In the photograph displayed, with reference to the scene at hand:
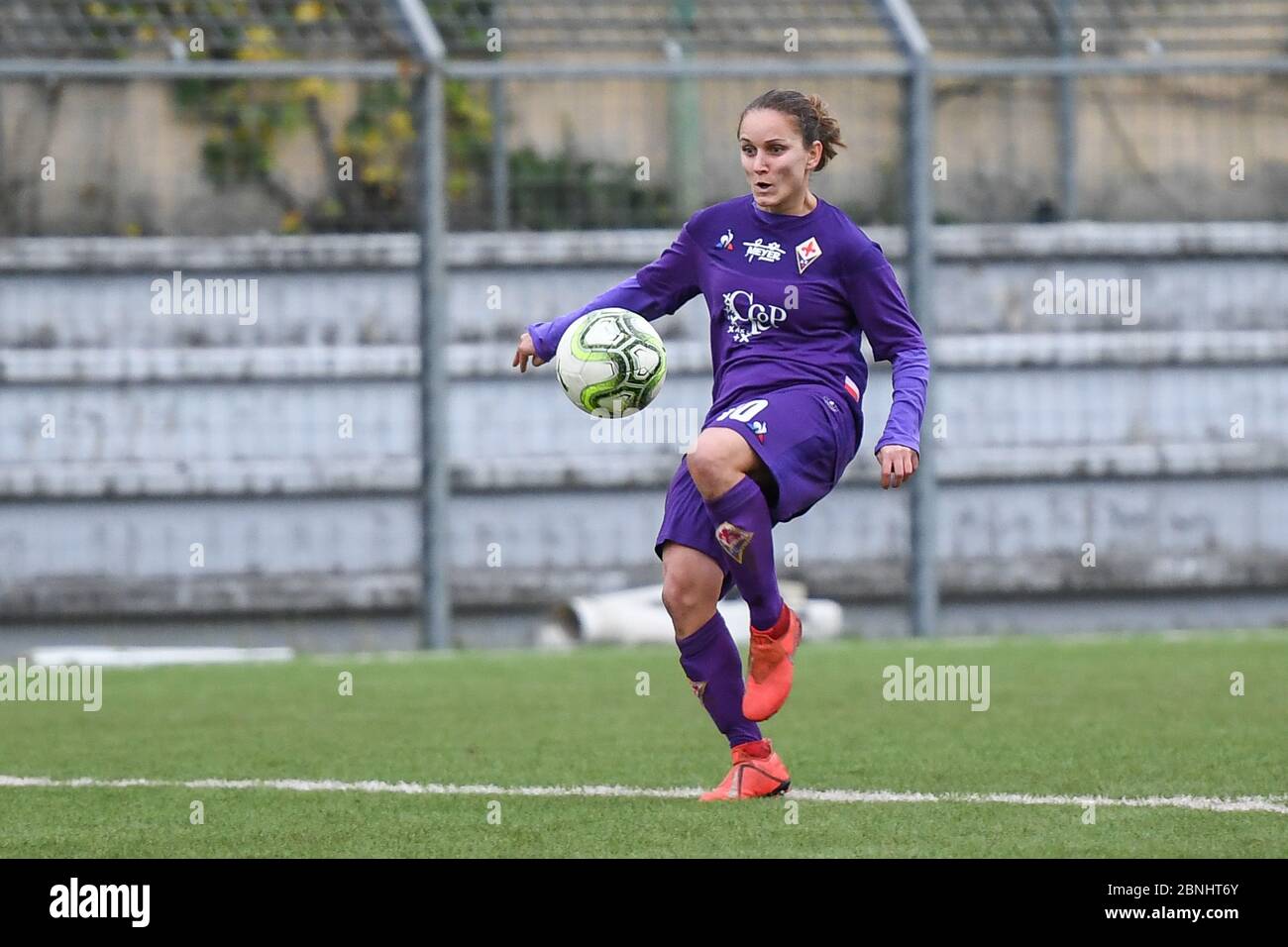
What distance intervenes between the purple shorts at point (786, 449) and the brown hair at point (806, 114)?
67 centimetres

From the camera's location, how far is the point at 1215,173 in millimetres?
13461

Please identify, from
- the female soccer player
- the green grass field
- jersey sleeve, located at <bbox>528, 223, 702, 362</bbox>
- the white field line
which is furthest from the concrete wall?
the female soccer player

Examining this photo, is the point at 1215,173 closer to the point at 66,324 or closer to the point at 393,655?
the point at 393,655

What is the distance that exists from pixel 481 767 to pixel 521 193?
6.65 metres

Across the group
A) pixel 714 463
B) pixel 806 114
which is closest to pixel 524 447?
pixel 806 114

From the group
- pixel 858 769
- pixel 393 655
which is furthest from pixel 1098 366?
pixel 858 769

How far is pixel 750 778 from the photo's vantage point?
593 cm

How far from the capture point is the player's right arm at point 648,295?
6.22 m

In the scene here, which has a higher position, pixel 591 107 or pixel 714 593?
pixel 591 107

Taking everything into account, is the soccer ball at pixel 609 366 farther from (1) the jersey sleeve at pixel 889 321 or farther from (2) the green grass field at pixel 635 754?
(2) the green grass field at pixel 635 754

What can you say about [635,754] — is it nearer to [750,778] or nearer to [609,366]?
[750,778]

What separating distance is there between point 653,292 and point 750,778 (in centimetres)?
139

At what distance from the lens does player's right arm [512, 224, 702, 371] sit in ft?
20.4

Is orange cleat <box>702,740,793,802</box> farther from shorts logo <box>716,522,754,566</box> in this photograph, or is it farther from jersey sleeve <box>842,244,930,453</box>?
jersey sleeve <box>842,244,930,453</box>
